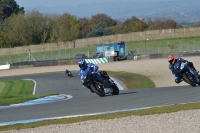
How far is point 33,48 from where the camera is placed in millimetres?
85625

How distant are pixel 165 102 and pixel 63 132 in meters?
6.06

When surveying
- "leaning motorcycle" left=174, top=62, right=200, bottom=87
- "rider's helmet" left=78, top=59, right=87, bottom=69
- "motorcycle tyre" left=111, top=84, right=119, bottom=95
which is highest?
"rider's helmet" left=78, top=59, right=87, bottom=69

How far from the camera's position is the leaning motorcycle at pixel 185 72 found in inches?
882

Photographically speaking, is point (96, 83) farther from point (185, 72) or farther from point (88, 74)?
point (185, 72)

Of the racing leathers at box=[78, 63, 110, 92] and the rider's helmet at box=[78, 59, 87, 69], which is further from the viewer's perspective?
the racing leathers at box=[78, 63, 110, 92]

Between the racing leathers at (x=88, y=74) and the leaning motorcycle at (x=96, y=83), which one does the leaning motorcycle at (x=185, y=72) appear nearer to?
the leaning motorcycle at (x=96, y=83)

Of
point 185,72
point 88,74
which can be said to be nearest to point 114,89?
point 88,74

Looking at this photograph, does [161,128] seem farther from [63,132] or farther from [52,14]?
[52,14]

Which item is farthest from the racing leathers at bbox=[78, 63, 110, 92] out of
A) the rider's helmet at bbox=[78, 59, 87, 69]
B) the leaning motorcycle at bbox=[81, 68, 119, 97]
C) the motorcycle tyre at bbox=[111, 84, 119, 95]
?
the motorcycle tyre at bbox=[111, 84, 119, 95]

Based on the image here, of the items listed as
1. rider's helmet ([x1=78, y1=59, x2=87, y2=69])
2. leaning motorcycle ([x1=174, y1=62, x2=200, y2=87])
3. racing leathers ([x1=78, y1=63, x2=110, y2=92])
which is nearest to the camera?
rider's helmet ([x1=78, y1=59, x2=87, y2=69])

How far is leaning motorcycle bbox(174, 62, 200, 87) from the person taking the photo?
73.5 ft

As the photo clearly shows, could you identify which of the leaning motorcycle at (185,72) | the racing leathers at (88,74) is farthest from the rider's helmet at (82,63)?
the leaning motorcycle at (185,72)

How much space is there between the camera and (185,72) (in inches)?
888

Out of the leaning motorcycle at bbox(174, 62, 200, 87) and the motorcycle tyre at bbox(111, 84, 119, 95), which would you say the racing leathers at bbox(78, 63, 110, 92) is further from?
the leaning motorcycle at bbox(174, 62, 200, 87)
